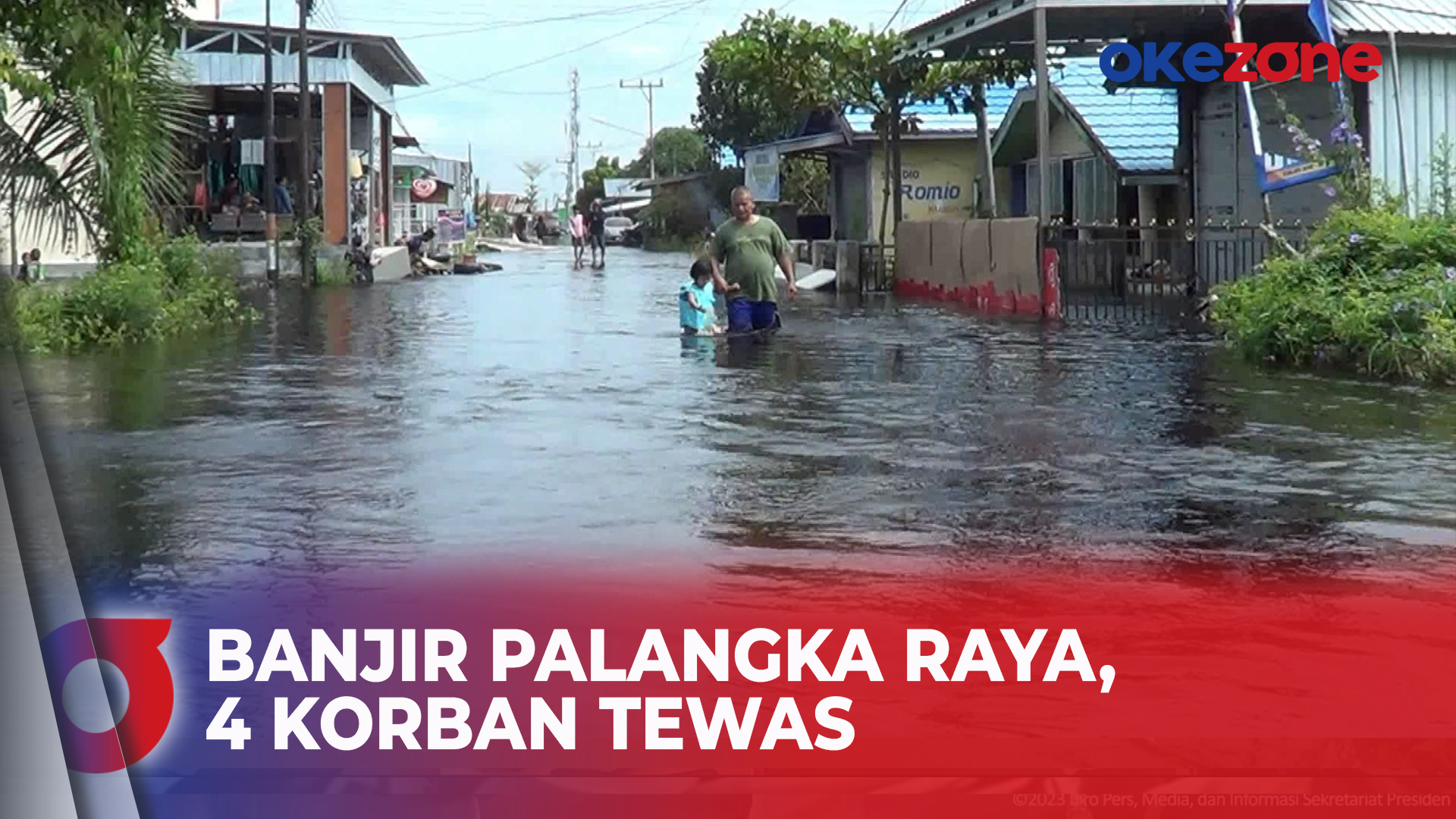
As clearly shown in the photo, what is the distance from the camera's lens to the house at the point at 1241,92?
61.3 ft

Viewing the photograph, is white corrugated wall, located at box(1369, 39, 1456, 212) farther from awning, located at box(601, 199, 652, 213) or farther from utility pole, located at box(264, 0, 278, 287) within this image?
awning, located at box(601, 199, 652, 213)

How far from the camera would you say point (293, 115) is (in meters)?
38.5

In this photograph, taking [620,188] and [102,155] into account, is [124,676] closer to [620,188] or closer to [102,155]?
[102,155]

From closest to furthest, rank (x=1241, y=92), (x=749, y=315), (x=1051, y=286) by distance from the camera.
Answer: (x=749, y=315) < (x=1051, y=286) < (x=1241, y=92)

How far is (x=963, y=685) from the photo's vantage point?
3188 millimetres

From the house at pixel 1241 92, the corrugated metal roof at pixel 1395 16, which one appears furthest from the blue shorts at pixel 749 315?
the corrugated metal roof at pixel 1395 16

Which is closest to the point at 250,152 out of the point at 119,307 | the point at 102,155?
the point at 119,307

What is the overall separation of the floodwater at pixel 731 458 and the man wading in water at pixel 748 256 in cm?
50

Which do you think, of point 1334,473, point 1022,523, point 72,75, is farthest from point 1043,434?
point 72,75

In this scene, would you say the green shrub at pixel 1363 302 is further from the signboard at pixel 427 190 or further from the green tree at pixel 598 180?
the signboard at pixel 427 190

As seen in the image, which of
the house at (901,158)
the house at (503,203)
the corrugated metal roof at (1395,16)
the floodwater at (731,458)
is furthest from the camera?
the house at (503,203)

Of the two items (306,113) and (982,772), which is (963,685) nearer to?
(982,772)

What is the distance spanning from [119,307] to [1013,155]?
1808 centimetres

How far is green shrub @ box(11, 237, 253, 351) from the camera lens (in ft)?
52.5
